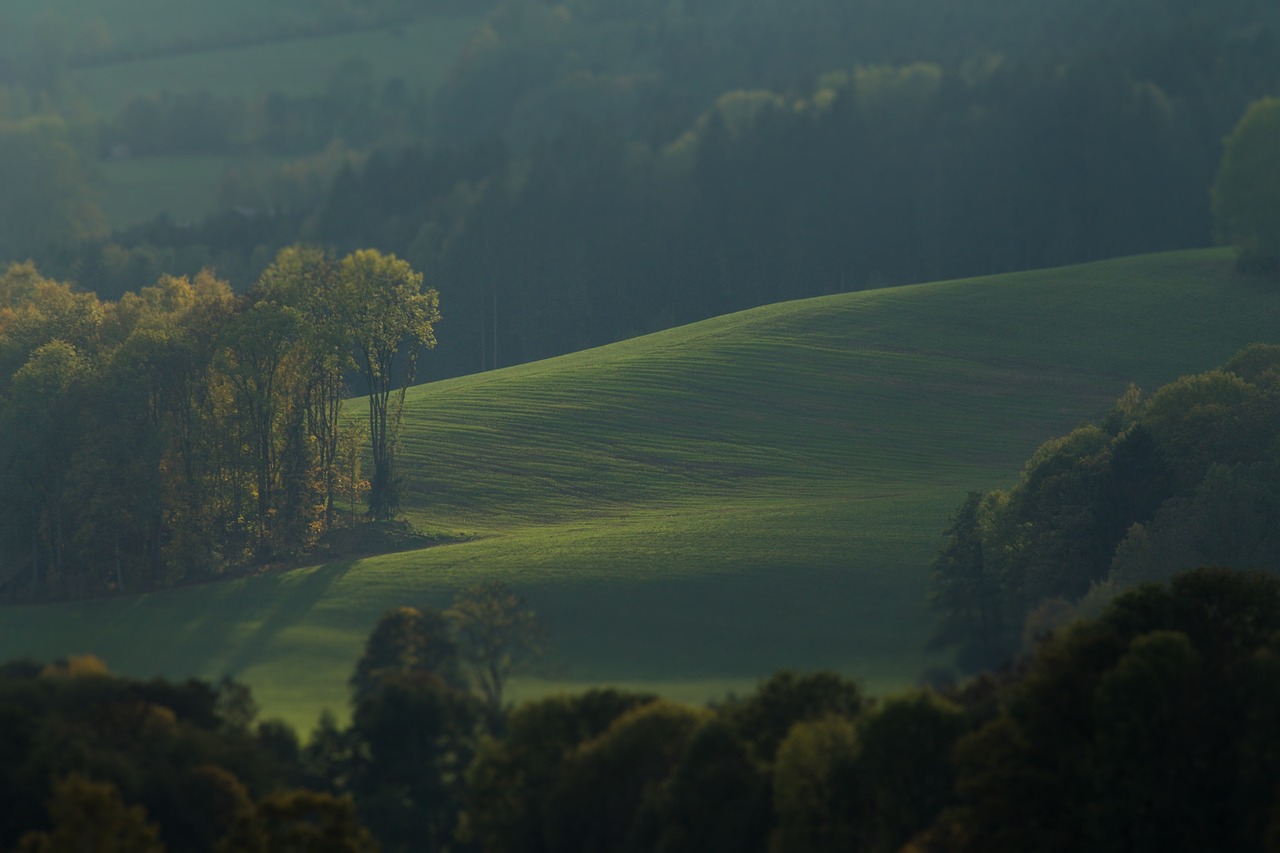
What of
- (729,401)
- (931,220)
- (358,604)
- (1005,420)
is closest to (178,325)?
(358,604)

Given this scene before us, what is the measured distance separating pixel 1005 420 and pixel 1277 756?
60.3 meters

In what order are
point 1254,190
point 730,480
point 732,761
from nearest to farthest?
1. point 732,761
2. point 730,480
3. point 1254,190

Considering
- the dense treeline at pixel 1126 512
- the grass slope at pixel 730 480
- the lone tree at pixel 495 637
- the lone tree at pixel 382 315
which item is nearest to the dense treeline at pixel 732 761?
the lone tree at pixel 495 637

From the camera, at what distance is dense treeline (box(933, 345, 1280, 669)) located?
6253 centimetres

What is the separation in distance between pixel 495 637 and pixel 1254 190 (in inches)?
3577

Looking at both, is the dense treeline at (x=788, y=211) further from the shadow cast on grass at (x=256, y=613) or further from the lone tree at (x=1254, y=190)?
the shadow cast on grass at (x=256, y=613)

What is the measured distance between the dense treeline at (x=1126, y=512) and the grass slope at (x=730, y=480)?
2.98 meters

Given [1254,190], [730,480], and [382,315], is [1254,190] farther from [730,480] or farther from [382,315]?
[382,315]

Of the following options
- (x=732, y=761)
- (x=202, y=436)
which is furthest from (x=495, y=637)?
(x=202, y=436)

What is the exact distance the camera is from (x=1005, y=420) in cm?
9800

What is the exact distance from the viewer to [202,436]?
7744 cm

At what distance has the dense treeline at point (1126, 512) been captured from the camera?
6253 centimetres

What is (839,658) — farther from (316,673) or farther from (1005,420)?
(1005,420)

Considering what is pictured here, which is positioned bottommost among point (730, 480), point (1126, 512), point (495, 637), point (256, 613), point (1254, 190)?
point (256, 613)
